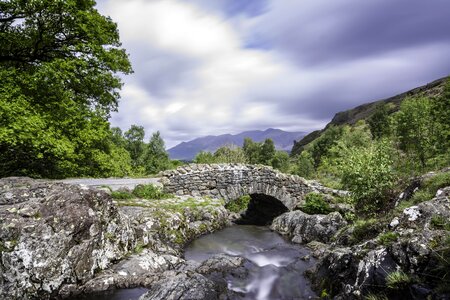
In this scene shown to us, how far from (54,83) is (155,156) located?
39.5 metres

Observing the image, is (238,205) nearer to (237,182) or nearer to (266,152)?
(237,182)

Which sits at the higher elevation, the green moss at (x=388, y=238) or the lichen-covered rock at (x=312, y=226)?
the green moss at (x=388, y=238)

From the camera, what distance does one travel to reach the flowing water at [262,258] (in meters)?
9.92

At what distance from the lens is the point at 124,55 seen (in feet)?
61.4

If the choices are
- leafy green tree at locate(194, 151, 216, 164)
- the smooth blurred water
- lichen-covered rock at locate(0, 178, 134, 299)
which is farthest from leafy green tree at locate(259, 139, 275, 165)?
the smooth blurred water

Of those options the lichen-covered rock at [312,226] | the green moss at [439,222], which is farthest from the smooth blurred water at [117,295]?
the lichen-covered rock at [312,226]

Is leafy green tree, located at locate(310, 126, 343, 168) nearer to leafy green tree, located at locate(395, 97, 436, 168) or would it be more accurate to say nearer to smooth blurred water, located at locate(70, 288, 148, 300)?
leafy green tree, located at locate(395, 97, 436, 168)

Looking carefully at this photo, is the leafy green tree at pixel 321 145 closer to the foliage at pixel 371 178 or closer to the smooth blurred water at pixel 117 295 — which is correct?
the foliage at pixel 371 178

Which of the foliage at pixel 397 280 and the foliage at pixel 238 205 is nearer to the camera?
the foliage at pixel 397 280

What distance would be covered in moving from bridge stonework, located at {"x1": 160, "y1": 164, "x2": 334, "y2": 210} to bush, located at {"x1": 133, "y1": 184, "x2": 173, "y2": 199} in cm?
235

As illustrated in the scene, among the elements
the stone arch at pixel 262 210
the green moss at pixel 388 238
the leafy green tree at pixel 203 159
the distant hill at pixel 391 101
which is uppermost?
the distant hill at pixel 391 101

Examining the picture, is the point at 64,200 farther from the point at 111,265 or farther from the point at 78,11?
the point at 78,11

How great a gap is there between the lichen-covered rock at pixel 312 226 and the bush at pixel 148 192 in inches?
338

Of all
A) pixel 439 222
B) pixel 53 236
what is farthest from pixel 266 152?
pixel 439 222
